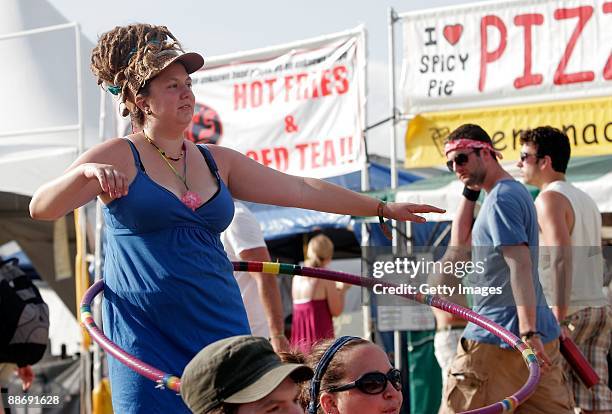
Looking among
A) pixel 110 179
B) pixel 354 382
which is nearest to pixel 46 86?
pixel 110 179

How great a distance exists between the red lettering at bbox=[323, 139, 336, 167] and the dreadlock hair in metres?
6.14

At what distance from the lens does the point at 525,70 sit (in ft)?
28.4

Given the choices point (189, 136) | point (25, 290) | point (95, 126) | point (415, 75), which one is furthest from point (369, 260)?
point (95, 126)

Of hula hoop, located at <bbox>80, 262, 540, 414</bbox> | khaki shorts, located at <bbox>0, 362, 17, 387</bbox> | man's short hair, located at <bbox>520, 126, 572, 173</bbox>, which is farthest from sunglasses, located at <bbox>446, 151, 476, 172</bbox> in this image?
khaki shorts, located at <bbox>0, 362, 17, 387</bbox>

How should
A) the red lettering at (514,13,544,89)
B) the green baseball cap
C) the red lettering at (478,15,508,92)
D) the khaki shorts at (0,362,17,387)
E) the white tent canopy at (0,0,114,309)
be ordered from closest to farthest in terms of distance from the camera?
the green baseball cap < the khaki shorts at (0,362,17,387) < the red lettering at (514,13,544,89) < the red lettering at (478,15,508,92) < the white tent canopy at (0,0,114,309)

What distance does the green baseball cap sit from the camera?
7.80 ft

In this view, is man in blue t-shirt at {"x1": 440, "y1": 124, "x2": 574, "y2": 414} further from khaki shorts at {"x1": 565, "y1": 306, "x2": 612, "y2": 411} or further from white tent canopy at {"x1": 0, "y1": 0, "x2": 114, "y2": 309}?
white tent canopy at {"x1": 0, "y1": 0, "x2": 114, "y2": 309}

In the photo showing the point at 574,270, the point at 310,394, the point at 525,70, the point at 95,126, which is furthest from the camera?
the point at 95,126

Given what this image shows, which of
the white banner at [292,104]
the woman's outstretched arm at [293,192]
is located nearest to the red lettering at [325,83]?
the white banner at [292,104]

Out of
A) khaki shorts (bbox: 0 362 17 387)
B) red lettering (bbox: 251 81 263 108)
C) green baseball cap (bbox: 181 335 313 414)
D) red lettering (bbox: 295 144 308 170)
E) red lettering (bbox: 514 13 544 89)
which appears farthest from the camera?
red lettering (bbox: 251 81 263 108)

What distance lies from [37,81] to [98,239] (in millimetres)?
3529

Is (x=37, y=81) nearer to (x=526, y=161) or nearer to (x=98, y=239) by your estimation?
(x=98, y=239)

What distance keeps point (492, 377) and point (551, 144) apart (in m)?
1.42

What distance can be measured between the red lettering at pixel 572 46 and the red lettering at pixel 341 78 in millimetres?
2030
